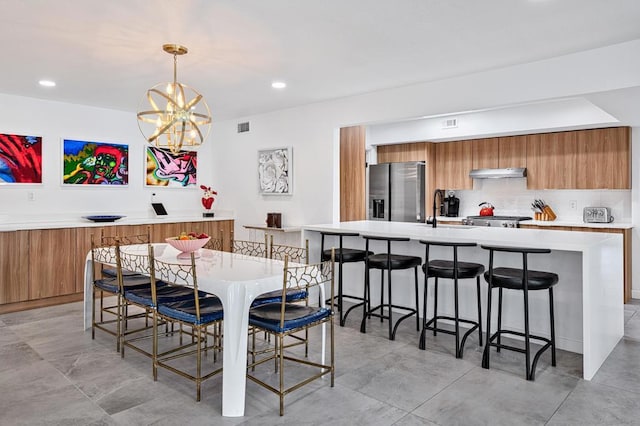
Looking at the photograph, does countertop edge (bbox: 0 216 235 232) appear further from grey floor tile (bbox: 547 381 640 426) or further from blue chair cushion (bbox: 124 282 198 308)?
grey floor tile (bbox: 547 381 640 426)

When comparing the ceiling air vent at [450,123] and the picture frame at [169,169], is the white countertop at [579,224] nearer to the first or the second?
the ceiling air vent at [450,123]

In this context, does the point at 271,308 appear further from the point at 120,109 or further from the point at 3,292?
the point at 120,109

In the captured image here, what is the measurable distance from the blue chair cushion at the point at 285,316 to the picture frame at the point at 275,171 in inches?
127

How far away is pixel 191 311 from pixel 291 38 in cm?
A: 212

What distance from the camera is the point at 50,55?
3.75 m

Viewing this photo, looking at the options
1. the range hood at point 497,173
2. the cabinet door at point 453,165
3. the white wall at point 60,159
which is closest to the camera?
the white wall at point 60,159

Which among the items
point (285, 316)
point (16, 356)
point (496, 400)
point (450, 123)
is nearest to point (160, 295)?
point (285, 316)

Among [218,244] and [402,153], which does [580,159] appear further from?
[218,244]

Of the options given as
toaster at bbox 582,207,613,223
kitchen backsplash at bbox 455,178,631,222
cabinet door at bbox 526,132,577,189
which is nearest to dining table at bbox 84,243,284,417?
cabinet door at bbox 526,132,577,189

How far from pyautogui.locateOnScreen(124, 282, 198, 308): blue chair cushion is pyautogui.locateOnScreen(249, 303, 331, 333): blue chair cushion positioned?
706 millimetres

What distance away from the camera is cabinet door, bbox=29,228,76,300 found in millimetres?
4879

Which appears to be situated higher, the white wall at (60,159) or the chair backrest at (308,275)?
the white wall at (60,159)

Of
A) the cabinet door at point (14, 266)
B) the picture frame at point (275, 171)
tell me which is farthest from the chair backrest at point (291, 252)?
the cabinet door at point (14, 266)

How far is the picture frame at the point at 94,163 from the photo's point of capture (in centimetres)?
559
